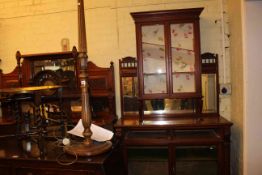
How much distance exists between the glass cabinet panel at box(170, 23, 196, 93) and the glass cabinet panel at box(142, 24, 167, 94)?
128 millimetres

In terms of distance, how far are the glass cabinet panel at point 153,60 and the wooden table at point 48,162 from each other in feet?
3.74

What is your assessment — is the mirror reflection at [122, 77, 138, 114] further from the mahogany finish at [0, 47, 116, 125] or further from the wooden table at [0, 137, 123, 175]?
the wooden table at [0, 137, 123, 175]

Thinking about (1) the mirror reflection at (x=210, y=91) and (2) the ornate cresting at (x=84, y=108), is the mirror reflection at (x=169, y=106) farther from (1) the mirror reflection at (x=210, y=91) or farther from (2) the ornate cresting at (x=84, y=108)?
(2) the ornate cresting at (x=84, y=108)

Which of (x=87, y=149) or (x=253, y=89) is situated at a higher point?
(x=253, y=89)

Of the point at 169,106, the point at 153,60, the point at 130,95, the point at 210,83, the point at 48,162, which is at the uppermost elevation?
the point at 153,60

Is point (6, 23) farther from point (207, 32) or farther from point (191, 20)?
point (207, 32)

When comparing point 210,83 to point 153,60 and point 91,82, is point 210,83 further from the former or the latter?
point 91,82

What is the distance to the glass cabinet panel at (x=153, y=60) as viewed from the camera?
8.79 feet

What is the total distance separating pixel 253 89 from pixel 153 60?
3.64 ft

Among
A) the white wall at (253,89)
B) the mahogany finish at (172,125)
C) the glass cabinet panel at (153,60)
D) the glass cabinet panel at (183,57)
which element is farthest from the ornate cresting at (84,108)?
the white wall at (253,89)

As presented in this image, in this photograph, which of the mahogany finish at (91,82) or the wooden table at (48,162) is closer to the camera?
the wooden table at (48,162)

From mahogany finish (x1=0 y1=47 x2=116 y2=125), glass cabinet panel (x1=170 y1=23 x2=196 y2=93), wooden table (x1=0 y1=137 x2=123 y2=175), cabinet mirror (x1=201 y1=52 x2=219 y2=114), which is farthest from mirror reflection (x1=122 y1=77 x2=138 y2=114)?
wooden table (x1=0 y1=137 x2=123 y2=175)

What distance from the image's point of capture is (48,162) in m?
1.55

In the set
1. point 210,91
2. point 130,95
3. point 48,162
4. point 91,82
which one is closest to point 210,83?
point 210,91
